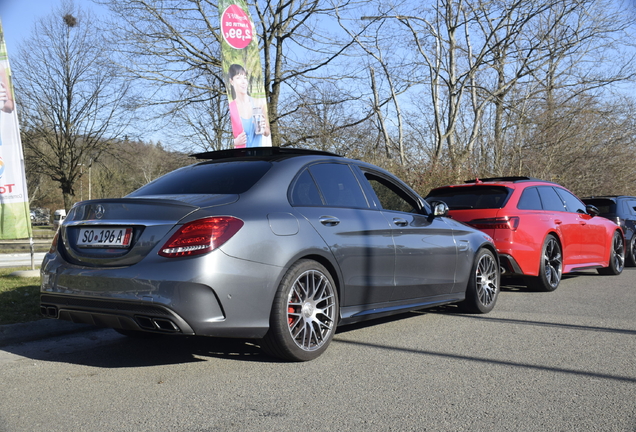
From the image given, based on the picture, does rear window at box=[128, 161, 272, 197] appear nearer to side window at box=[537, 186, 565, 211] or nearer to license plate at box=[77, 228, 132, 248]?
license plate at box=[77, 228, 132, 248]

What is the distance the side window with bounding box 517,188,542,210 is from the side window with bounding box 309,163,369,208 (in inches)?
146

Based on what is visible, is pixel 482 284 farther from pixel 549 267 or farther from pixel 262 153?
pixel 262 153

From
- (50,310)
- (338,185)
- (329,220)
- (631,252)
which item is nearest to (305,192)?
(329,220)

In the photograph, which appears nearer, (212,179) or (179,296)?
(179,296)

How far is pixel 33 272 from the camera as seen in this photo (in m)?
9.15

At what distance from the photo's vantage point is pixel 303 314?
15.1 ft

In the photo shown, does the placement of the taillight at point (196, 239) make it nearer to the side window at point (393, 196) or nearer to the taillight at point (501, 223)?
the side window at point (393, 196)

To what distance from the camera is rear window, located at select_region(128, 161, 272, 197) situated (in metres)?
4.67

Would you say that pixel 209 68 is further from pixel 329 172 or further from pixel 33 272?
pixel 329 172

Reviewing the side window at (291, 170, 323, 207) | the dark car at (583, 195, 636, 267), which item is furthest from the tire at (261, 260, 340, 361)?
the dark car at (583, 195, 636, 267)

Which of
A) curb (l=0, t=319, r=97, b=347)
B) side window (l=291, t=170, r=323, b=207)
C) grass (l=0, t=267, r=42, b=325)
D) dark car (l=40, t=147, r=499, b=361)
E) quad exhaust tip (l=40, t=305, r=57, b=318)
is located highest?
side window (l=291, t=170, r=323, b=207)

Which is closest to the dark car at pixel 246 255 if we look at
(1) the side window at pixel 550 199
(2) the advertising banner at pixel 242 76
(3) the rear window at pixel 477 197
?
(3) the rear window at pixel 477 197

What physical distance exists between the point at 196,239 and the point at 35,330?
2.36 m

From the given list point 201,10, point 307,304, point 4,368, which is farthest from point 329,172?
point 201,10
